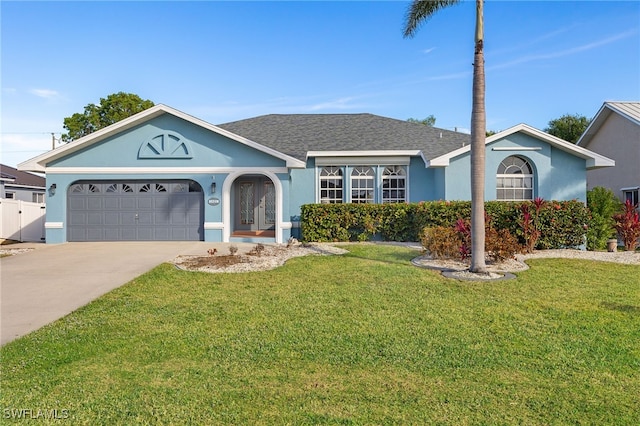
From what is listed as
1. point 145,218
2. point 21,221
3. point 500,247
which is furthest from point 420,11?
point 21,221

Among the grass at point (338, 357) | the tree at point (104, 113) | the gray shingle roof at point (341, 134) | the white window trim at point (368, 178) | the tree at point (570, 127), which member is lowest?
the grass at point (338, 357)

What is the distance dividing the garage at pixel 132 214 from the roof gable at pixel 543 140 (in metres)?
10.0

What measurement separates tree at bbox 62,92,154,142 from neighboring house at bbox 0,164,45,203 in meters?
6.75

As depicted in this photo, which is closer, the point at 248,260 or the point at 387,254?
the point at 248,260

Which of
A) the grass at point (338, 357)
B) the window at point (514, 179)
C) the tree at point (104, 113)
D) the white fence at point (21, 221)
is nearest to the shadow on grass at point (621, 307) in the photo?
the grass at point (338, 357)

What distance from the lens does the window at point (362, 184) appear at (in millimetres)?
16750

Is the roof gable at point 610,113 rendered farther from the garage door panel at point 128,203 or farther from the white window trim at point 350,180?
the garage door panel at point 128,203

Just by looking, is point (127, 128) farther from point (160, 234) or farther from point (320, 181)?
point (320, 181)

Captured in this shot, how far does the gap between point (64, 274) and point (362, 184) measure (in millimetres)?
11614

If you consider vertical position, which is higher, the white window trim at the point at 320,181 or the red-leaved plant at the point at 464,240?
the white window trim at the point at 320,181

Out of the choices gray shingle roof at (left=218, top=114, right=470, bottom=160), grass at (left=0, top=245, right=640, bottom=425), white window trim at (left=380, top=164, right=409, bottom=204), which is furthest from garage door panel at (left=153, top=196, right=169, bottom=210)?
white window trim at (left=380, top=164, right=409, bottom=204)

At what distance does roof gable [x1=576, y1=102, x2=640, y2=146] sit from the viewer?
58.9 ft

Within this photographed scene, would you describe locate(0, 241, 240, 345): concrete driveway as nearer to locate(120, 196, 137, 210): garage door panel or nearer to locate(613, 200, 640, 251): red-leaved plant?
locate(120, 196, 137, 210): garage door panel

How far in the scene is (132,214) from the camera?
15.4 metres
